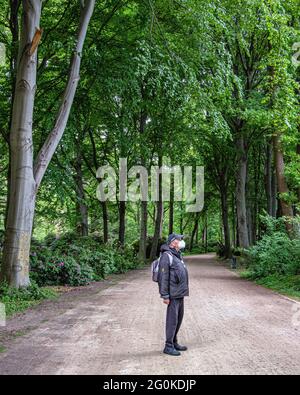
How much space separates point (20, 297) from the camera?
411 inches

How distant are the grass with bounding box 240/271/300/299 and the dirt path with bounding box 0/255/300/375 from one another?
80cm

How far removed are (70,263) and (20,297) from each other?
153 inches

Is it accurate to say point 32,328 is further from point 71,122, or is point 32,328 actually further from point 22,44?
point 71,122

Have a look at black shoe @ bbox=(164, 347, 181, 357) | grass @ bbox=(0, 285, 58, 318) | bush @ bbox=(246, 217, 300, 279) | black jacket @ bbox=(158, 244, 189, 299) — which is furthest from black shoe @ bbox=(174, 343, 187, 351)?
bush @ bbox=(246, 217, 300, 279)

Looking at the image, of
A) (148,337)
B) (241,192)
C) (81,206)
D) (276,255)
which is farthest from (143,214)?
(148,337)

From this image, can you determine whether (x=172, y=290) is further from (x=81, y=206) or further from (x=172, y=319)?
(x=81, y=206)

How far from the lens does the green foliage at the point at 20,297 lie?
9.58 meters

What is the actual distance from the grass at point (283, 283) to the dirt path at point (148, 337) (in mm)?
803

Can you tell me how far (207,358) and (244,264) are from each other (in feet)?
60.4

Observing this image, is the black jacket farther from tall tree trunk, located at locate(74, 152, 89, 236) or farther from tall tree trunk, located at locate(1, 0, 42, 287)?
tall tree trunk, located at locate(74, 152, 89, 236)

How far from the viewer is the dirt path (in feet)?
17.6
